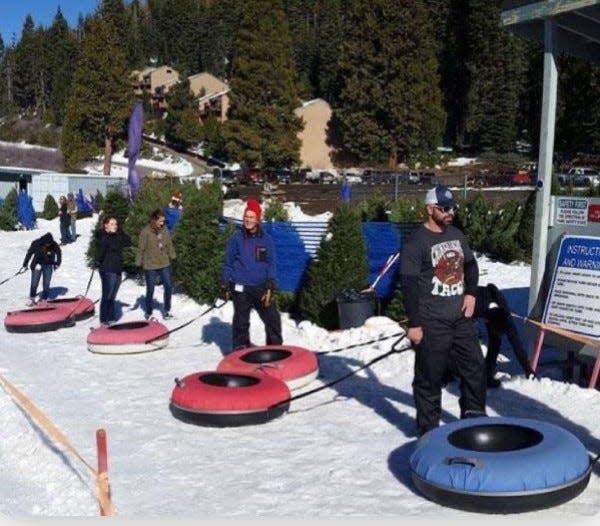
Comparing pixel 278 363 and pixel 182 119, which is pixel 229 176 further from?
pixel 278 363

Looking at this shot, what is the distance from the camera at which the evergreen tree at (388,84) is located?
5838 cm

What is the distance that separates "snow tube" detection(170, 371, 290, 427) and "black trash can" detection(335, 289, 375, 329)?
342cm

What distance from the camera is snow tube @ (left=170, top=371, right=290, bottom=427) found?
21.2 ft

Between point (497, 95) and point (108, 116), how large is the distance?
98.8 ft

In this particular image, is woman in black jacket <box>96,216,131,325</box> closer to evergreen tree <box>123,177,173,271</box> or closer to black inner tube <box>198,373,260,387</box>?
evergreen tree <box>123,177,173,271</box>

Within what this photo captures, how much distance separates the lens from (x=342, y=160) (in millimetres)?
63625

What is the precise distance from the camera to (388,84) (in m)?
59.3

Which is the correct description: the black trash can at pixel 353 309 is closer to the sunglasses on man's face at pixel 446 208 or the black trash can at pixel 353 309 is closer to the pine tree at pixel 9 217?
the sunglasses on man's face at pixel 446 208

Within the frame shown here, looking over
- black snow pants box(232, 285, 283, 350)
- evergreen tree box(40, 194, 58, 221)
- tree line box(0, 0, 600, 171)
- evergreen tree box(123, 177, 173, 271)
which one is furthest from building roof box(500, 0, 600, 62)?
tree line box(0, 0, 600, 171)

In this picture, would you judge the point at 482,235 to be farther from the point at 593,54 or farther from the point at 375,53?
the point at 375,53

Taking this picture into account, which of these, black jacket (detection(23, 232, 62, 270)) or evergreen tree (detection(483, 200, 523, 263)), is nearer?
black jacket (detection(23, 232, 62, 270))

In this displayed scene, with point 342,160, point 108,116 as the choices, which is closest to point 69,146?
point 108,116

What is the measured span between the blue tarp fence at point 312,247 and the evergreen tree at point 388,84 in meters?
46.9

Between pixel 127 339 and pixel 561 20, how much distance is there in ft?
19.1
